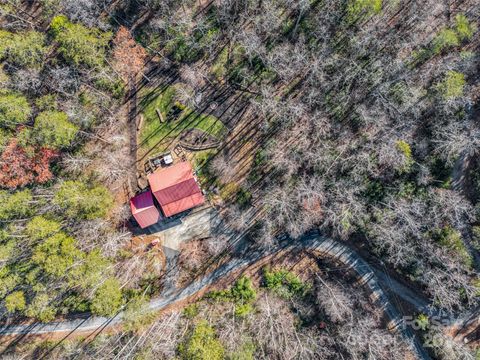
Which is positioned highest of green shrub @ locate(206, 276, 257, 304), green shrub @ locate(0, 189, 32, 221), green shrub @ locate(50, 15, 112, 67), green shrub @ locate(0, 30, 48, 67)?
green shrub @ locate(0, 30, 48, 67)

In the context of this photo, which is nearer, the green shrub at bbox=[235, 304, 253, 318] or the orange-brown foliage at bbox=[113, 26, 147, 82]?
the orange-brown foliage at bbox=[113, 26, 147, 82]

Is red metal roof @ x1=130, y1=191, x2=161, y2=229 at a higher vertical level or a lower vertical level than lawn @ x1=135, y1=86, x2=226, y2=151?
lower

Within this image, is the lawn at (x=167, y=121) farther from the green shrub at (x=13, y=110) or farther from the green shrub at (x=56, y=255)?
the green shrub at (x=56, y=255)

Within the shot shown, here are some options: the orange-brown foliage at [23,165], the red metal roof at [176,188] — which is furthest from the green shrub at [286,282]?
the orange-brown foliage at [23,165]

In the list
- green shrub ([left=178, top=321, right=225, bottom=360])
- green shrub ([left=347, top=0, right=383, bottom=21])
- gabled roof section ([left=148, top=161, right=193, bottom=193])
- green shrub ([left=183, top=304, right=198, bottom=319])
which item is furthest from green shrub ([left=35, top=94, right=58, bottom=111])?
green shrub ([left=347, top=0, right=383, bottom=21])

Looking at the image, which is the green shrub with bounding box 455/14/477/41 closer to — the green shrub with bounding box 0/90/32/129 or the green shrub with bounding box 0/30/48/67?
the green shrub with bounding box 0/30/48/67

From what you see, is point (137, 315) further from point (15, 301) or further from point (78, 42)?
point (78, 42)
